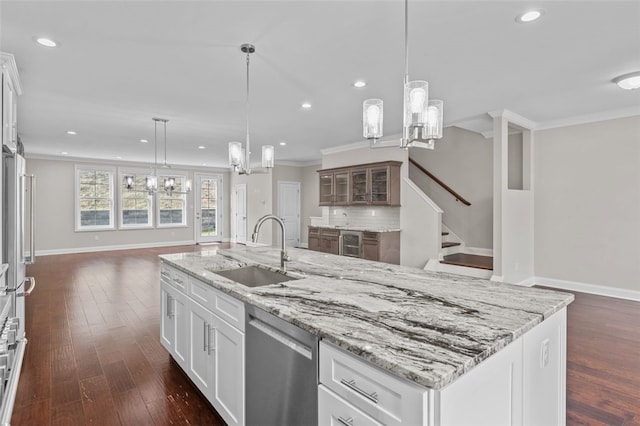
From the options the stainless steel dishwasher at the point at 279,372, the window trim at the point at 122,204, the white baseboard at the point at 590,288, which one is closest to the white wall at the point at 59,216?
the window trim at the point at 122,204

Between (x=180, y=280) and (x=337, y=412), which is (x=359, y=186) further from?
(x=337, y=412)

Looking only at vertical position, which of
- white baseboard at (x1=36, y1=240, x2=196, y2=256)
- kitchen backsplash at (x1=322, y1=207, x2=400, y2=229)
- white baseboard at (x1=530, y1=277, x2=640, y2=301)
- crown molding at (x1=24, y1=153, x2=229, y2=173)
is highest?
crown molding at (x1=24, y1=153, x2=229, y2=173)

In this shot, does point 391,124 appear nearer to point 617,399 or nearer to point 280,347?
point 617,399

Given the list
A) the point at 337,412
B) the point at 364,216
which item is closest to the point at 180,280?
the point at 337,412

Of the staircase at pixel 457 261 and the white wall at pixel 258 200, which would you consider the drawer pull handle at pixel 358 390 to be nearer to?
A: the staircase at pixel 457 261

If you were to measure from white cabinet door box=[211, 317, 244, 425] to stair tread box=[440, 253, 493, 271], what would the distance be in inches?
173

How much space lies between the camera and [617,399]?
2.31 metres

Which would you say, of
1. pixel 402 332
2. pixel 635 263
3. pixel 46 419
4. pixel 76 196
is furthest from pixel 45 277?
pixel 635 263

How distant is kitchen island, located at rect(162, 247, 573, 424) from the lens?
1005 mm

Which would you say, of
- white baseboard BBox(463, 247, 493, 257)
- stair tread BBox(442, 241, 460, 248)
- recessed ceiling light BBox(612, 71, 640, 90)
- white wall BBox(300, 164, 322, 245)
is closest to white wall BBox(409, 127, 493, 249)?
white baseboard BBox(463, 247, 493, 257)

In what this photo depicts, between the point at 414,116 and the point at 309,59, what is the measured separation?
66.0 inches

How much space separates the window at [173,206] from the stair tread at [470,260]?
26.5 feet

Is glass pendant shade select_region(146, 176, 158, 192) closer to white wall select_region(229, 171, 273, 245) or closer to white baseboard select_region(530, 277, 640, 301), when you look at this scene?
white wall select_region(229, 171, 273, 245)

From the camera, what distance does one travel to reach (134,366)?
2.81 m
